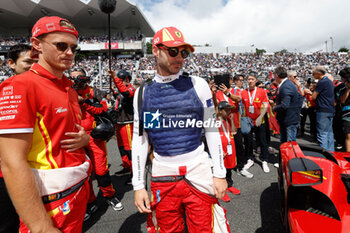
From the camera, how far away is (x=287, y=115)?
3871 mm

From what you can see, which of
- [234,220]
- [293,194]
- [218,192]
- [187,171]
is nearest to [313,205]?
[293,194]

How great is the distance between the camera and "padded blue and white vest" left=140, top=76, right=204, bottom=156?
147cm

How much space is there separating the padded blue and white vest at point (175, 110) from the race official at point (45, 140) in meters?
0.54

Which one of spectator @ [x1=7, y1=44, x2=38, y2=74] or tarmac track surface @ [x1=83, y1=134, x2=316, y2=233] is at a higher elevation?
spectator @ [x1=7, y1=44, x2=38, y2=74]

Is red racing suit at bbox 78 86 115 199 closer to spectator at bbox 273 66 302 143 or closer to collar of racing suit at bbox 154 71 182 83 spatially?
collar of racing suit at bbox 154 71 182 83

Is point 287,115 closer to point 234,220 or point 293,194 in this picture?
point 234,220

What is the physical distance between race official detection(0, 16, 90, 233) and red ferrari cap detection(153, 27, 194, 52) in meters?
0.59

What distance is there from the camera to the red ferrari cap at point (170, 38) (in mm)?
1417

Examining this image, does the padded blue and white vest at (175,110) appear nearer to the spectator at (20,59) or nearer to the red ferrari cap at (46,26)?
the red ferrari cap at (46,26)

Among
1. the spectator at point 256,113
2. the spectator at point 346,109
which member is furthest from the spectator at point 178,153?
the spectator at point 346,109

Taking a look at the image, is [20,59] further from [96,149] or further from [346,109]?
[346,109]

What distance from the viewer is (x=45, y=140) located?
3.31 ft

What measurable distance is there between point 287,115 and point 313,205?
2.77 meters

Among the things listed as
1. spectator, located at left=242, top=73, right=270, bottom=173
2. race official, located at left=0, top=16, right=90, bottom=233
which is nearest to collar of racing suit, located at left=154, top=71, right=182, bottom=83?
race official, located at left=0, top=16, right=90, bottom=233
